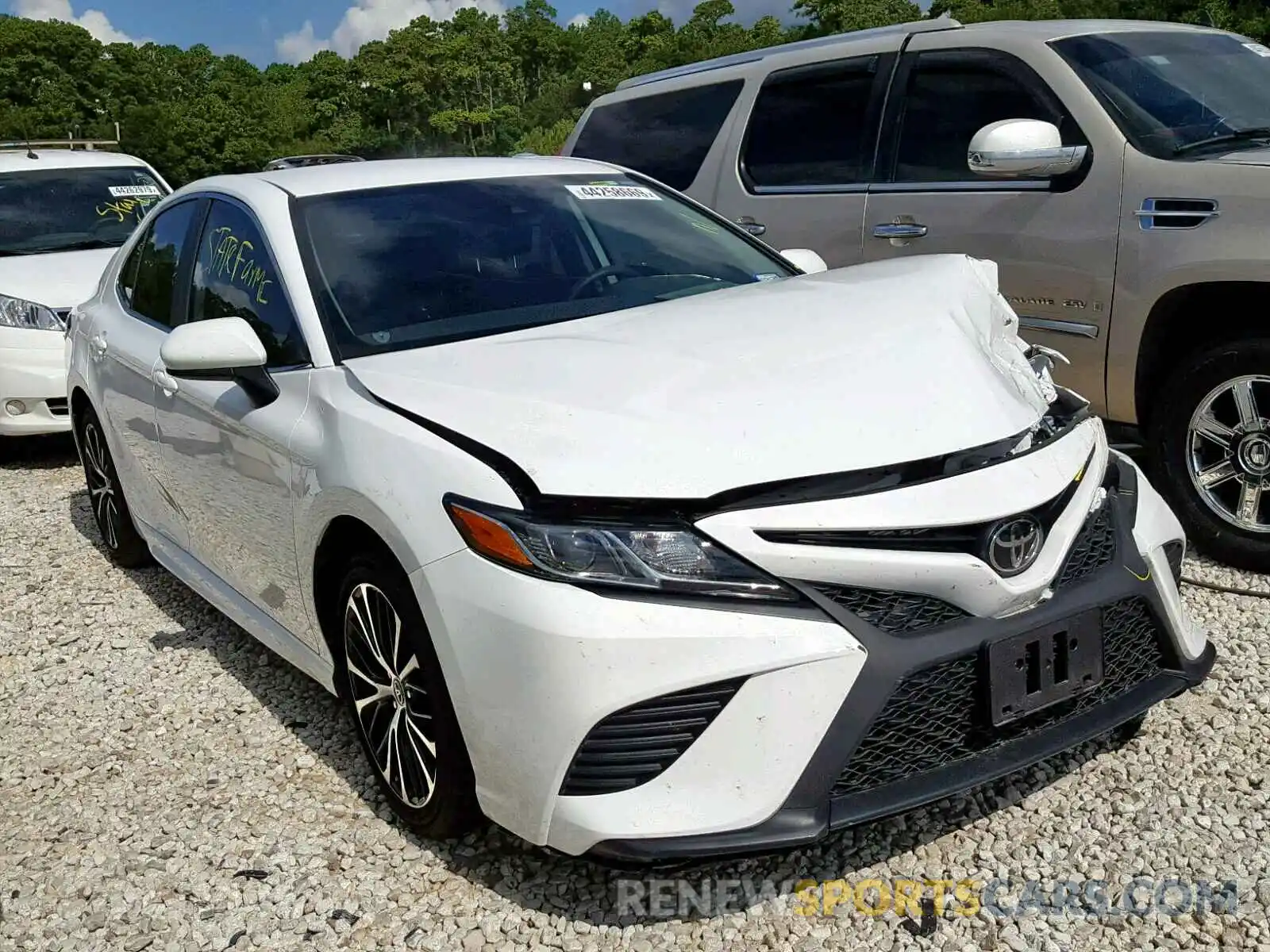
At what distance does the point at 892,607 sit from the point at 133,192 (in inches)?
312

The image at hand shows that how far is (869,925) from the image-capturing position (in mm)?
2471

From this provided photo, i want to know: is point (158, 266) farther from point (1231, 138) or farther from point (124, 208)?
point (124, 208)

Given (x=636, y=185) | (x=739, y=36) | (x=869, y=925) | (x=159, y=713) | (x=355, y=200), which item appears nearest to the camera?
(x=869, y=925)

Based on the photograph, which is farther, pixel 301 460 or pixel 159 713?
pixel 159 713

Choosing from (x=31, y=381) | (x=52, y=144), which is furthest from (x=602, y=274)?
(x=52, y=144)

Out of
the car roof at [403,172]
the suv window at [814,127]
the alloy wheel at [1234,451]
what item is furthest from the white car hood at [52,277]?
the alloy wheel at [1234,451]

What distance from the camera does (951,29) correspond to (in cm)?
505

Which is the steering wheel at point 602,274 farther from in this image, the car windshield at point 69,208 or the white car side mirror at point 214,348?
the car windshield at point 69,208

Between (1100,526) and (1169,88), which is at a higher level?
(1169,88)

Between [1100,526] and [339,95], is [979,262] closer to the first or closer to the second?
[1100,526]

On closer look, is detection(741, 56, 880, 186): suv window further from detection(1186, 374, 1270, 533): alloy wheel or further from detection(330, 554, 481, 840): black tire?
detection(330, 554, 481, 840): black tire

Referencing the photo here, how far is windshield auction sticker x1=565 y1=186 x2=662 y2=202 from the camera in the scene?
3891mm

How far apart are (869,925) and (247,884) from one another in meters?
1.43

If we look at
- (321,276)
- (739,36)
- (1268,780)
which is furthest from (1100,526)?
(739,36)
